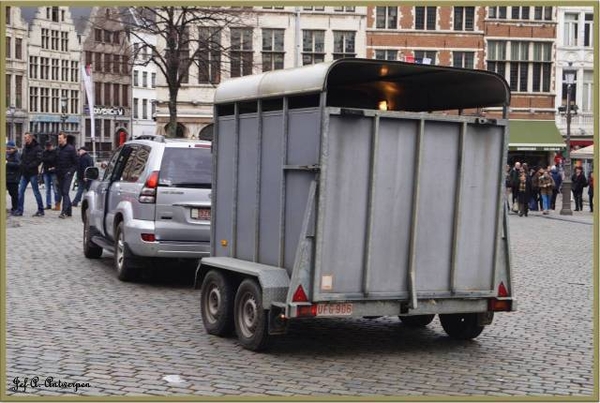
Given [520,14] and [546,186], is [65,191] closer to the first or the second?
[546,186]

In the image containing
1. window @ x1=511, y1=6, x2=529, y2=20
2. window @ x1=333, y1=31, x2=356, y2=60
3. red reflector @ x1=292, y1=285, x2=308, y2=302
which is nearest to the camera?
red reflector @ x1=292, y1=285, x2=308, y2=302

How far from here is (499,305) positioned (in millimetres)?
8766

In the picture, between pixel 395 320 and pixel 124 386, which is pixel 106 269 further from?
pixel 124 386

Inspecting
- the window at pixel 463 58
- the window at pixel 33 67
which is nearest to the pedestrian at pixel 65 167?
the window at pixel 463 58

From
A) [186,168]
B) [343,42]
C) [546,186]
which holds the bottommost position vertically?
[546,186]

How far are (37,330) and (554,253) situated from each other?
454 inches

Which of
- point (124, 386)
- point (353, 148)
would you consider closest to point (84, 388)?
point (124, 386)

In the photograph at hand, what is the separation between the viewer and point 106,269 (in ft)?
47.1

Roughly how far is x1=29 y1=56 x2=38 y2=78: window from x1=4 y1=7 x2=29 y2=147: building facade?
26.7 inches

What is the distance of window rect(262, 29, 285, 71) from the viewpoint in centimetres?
5828

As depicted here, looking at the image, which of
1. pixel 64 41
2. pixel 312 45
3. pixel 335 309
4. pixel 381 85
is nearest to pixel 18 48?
pixel 64 41

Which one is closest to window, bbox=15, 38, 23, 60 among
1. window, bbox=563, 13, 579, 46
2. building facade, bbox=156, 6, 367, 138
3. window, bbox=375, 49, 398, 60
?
building facade, bbox=156, 6, 367, 138

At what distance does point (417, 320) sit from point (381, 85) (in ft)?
7.44
